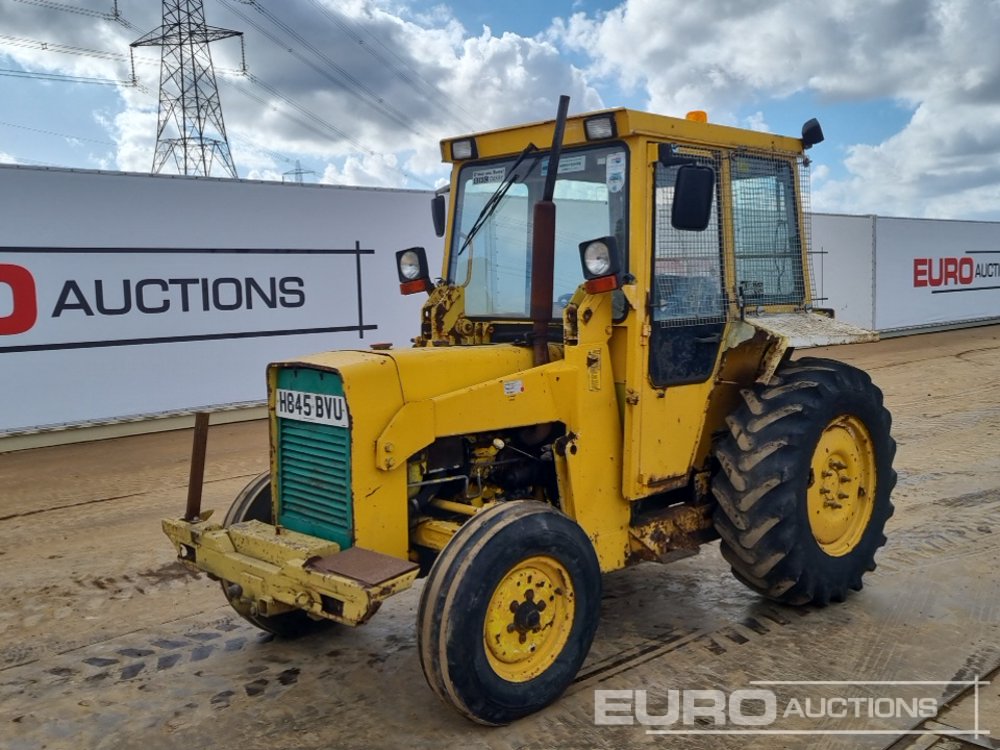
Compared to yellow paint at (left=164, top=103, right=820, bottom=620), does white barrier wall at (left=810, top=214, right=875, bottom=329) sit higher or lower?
higher

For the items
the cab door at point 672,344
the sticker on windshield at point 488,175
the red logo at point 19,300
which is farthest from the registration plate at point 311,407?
the red logo at point 19,300

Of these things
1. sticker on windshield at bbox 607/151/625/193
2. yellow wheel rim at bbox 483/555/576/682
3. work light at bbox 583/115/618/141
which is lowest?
yellow wheel rim at bbox 483/555/576/682

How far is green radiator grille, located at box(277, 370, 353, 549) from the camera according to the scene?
3932 millimetres

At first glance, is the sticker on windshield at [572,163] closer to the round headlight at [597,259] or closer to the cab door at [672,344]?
the cab door at [672,344]

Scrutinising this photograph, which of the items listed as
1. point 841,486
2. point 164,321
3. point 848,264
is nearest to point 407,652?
point 841,486

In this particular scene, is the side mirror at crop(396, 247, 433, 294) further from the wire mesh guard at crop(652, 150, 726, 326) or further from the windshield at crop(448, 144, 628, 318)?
the wire mesh guard at crop(652, 150, 726, 326)

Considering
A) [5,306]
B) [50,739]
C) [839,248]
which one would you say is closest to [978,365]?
[839,248]

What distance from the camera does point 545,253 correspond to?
4188mm

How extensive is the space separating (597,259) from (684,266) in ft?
2.26

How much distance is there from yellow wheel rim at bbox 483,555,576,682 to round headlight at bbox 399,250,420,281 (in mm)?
2149

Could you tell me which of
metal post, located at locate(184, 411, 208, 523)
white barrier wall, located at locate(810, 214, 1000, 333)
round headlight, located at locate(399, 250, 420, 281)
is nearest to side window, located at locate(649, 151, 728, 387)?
round headlight, located at locate(399, 250, 420, 281)

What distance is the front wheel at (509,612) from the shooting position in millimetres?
3455

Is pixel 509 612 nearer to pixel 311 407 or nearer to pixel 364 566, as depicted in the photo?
pixel 364 566

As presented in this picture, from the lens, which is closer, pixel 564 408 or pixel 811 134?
pixel 564 408
